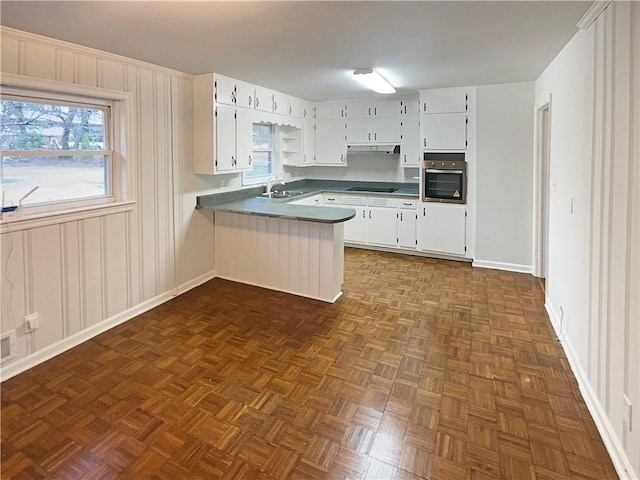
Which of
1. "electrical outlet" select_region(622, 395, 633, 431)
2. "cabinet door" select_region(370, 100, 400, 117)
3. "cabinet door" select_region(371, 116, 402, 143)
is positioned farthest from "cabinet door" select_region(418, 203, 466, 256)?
"electrical outlet" select_region(622, 395, 633, 431)

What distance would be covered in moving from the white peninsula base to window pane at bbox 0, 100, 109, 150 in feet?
5.45

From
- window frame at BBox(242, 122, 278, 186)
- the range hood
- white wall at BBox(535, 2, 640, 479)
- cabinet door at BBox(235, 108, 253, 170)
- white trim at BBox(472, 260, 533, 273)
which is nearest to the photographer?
white wall at BBox(535, 2, 640, 479)

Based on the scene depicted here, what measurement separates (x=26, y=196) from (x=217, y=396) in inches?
79.6

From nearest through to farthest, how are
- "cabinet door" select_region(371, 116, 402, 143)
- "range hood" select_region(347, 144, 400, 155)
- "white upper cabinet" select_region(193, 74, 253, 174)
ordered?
"white upper cabinet" select_region(193, 74, 253, 174), "cabinet door" select_region(371, 116, 402, 143), "range hood" select_region(347, 144, 400, 155)

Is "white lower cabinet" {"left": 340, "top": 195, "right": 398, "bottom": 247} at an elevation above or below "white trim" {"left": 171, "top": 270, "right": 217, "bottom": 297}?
above

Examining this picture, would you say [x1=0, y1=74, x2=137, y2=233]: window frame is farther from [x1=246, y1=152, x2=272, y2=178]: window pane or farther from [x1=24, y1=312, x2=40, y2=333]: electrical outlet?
[x1=246, y1=152, x2=272, y2=178]: window pane

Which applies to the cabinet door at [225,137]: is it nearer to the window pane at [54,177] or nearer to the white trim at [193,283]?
the window pane at [54,177]

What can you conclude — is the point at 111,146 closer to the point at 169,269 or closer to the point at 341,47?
the point at 169,269

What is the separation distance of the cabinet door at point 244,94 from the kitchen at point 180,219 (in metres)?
0.11

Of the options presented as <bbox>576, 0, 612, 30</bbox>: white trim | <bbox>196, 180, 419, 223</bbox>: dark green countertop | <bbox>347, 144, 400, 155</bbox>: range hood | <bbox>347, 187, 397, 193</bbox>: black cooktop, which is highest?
<bbox>576, 0, 612, 30</bbox>: white trim

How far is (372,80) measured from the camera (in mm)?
4262

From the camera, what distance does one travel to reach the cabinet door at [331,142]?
6.30 meters

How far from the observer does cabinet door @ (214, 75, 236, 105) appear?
411 cm

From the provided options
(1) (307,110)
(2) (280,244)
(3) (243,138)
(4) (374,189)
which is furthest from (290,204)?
(1) (307,110)
